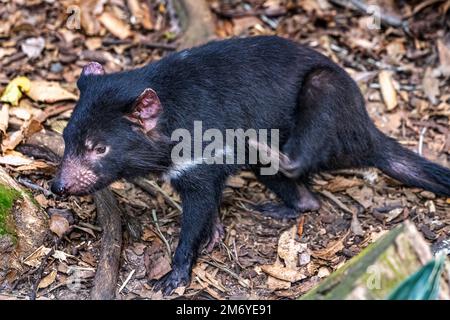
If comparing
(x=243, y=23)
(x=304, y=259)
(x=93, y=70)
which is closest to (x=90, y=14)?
(x=243, y=23)

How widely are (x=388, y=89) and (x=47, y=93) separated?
329 centimetres

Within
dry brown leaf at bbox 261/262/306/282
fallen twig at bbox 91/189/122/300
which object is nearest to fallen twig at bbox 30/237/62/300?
fallen twig at bbox 91/189/122/300

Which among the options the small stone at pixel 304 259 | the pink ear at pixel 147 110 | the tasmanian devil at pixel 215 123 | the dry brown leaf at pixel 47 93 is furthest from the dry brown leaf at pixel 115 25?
the small stone at pixel 304 259

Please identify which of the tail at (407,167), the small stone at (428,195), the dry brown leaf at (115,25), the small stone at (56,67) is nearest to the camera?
the tail at (407,167)

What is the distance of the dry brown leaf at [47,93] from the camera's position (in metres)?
6.50

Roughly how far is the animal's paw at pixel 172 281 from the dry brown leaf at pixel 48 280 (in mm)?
707

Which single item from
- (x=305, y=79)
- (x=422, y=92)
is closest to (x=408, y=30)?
(x=422, y=92)

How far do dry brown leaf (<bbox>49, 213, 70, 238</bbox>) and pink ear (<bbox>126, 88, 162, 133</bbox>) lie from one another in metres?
0.98

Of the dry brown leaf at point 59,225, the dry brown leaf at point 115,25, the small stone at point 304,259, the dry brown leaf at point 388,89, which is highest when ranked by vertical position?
the dry brown leaf at point 388,89

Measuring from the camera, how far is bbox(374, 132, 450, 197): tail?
5.62m

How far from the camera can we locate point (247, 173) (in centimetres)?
645

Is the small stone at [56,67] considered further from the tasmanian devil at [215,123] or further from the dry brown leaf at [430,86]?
the dry brown leaf at [430,86]

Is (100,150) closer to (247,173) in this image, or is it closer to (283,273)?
(283,273)
